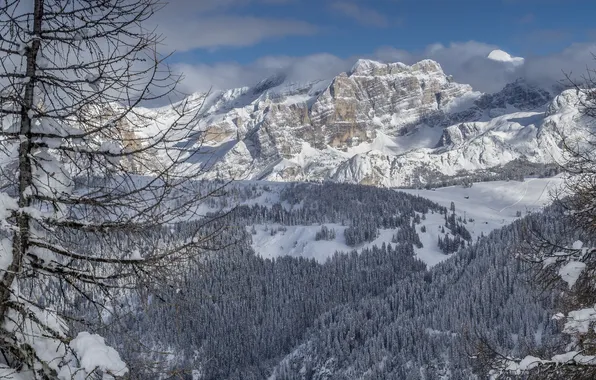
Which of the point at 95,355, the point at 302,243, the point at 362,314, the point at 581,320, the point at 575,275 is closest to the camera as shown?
the point at 95,355

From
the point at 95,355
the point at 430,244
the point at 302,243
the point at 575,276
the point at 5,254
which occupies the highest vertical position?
the point at 302,243

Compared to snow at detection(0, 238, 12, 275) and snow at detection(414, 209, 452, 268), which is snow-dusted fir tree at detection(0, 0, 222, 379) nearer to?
snow at detection(0, 238, 12, 275)

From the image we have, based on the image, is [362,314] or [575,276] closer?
[575,276]

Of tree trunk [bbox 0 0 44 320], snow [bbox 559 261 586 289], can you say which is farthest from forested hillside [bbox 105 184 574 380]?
tree trunk [bbox 0 0 44 320]

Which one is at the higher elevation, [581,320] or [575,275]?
[575,275]

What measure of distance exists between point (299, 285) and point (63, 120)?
147612mm

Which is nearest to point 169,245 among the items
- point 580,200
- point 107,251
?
point 107,251

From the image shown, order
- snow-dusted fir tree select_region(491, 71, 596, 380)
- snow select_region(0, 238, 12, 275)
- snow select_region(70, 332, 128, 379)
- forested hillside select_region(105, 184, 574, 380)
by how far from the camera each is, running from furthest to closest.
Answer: forested hillside select_region(105, 184, 574, 380)
snow-dusted fir tree select_region(491, 71, 596, 380)
snow select_region(0, 238, 12, 275)
snow select_region(70, 332, 128, 379)

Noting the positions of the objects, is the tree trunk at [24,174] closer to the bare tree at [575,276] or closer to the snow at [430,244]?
the bare tree at [575,276]

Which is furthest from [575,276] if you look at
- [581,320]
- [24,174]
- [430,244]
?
[430,244]

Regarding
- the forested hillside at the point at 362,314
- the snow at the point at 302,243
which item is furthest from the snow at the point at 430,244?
the snow at the point at 302,243

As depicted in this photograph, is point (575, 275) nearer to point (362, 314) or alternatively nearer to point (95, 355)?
point (95, 355)

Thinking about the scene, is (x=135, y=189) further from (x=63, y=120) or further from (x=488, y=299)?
(x=488, y=299)

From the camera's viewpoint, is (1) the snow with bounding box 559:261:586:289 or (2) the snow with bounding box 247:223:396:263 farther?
(2) the snow with bounding box 247:223:396:263
